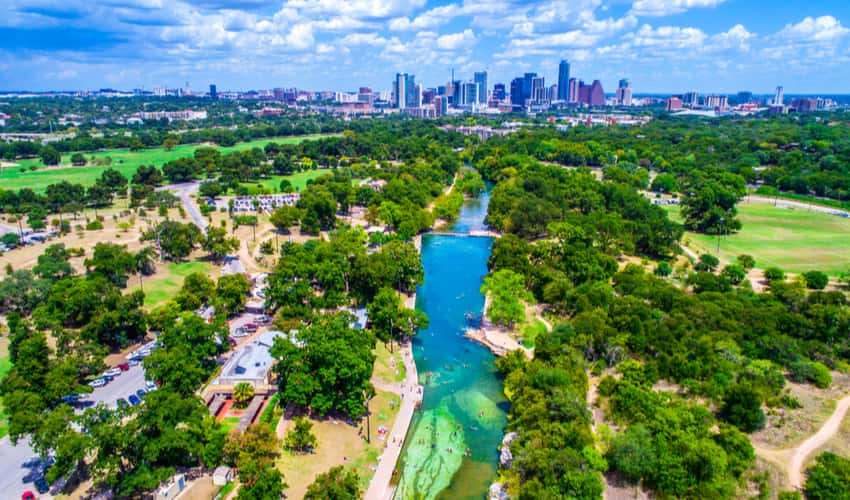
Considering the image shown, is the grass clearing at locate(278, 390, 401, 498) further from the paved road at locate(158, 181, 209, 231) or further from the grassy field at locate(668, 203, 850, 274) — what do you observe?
the grassy field at locate(668, 203, 850, 274)

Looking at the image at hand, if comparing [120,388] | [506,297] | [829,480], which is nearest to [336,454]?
[120,388]

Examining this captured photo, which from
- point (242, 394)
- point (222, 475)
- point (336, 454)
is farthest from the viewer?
point (242, 394)

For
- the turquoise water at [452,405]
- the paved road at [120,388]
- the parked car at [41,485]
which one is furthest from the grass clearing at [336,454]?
the paved road at [120,388]

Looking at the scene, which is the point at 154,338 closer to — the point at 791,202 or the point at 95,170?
the point at 95,170

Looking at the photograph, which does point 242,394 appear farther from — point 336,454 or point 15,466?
point 15,466

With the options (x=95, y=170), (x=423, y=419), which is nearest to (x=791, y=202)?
(x=423, y=419)

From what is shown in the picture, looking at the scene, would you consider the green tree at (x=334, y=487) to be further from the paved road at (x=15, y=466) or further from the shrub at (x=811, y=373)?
the shrub at (x=811, y=373)

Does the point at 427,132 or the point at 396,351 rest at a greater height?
the point at 427,132

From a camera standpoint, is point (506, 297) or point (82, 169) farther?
point (82, 169)
